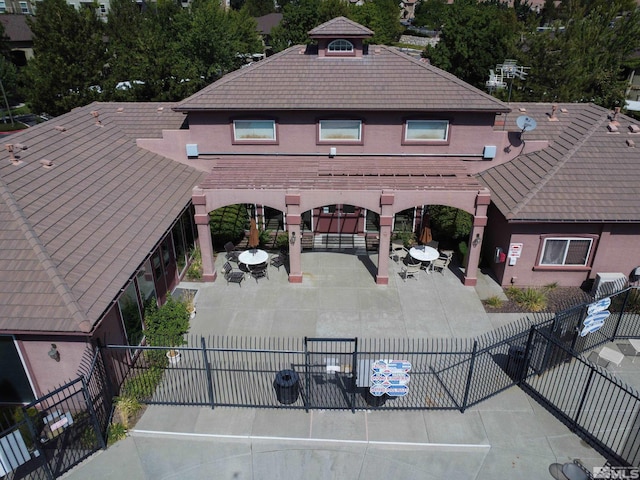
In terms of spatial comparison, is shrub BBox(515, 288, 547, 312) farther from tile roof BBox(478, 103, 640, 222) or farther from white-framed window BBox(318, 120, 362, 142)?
white-framed window BBox(318, 120, 362, 142)

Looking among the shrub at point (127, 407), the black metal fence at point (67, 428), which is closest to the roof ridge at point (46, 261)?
the black metal fence at point (67, 428)

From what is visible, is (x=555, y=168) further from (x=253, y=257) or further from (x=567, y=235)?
(x=253, y=257)

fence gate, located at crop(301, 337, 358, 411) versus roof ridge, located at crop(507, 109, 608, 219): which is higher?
roof ridge, located at crop(507, 109, 608, 219)

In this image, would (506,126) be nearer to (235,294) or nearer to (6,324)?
(235,294)

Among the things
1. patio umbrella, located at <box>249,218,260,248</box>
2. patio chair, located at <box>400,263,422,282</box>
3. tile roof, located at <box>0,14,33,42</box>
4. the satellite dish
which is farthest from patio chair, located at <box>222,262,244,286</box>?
tile roof, located at <box>0,14,33,42</box>

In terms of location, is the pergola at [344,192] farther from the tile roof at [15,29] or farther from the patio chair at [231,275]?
the tile roof at [15,29]

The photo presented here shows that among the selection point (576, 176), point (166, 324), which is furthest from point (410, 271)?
point (166, 324)

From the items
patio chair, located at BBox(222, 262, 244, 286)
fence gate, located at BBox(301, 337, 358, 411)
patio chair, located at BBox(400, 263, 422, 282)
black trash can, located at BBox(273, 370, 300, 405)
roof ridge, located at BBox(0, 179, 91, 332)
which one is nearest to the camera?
roof ridge, located at BBox(0, 179, 91, 332)
